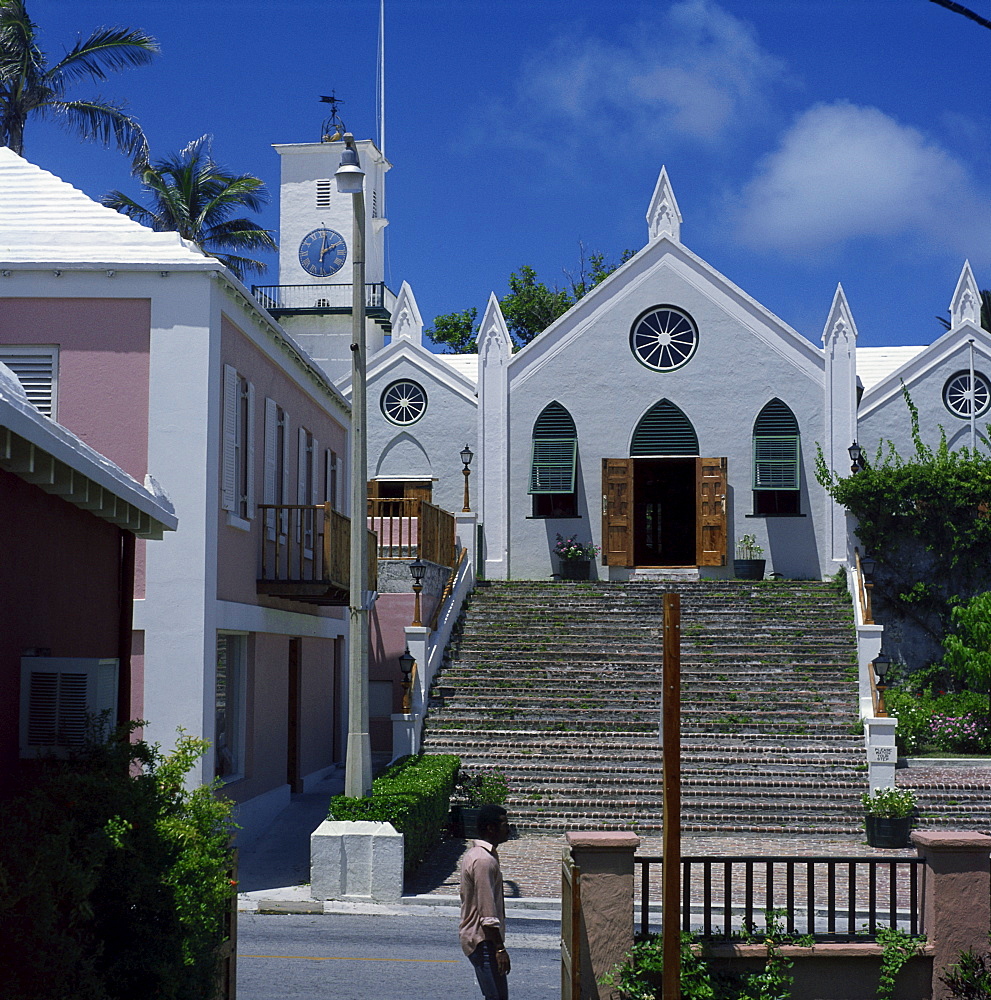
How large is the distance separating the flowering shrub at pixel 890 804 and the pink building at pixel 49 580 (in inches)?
450

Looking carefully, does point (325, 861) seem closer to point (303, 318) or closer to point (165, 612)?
point (165, 612)

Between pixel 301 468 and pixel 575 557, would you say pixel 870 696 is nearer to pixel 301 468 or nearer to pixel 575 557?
pixel 575 557

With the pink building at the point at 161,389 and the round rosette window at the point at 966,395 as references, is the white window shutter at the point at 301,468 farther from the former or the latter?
the round rosette window at the point at 966,395

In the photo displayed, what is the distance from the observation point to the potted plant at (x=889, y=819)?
54.7ft

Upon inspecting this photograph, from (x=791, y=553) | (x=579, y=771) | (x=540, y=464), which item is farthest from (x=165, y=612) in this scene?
(x=791, y=553)

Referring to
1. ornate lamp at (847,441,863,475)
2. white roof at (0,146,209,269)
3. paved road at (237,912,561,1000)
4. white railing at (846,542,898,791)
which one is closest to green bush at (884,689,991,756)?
white railing at (846,542,898,791)

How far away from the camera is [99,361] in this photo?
1512 centimetres

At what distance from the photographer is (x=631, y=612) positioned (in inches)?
979

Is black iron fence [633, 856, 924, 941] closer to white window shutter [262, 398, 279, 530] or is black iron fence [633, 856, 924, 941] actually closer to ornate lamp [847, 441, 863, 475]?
white window shutter [262, 398, 279, 530]

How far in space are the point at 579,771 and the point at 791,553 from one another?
10858 mm

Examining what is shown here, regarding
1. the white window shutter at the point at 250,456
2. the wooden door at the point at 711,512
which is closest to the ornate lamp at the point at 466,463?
the wooden door at the point at 711,512

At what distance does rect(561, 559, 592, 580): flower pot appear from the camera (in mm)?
28375

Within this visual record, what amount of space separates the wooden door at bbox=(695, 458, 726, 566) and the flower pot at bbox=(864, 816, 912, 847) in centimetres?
1127

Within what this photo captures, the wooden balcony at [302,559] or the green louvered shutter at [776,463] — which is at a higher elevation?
the green louvered shutter at [776,463]
